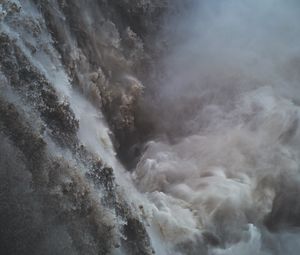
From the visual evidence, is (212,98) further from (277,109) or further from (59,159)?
(59,159)

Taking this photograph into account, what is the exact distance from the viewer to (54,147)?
499cm

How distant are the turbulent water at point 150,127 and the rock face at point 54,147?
14 mm

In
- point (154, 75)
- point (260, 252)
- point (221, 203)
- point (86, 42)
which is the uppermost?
point (154, 75)

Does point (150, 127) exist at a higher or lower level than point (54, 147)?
higher

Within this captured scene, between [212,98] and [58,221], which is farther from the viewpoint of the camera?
[212,98]

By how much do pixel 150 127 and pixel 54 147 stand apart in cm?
415

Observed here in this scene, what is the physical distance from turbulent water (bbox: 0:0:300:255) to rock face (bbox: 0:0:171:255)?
1 cm

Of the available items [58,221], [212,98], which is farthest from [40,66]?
[212,98]

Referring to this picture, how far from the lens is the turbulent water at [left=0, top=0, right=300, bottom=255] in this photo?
15.7ft

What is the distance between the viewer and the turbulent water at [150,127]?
4797mm

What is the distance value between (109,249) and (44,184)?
1.08m

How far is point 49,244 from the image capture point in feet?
15.5

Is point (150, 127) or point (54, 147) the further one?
point (150, 127)

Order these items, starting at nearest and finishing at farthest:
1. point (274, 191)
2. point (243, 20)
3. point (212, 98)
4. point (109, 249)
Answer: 1. point (109, 249)
2. point (274, 191)
3. point (212, 98)
4. point (243, 20)
